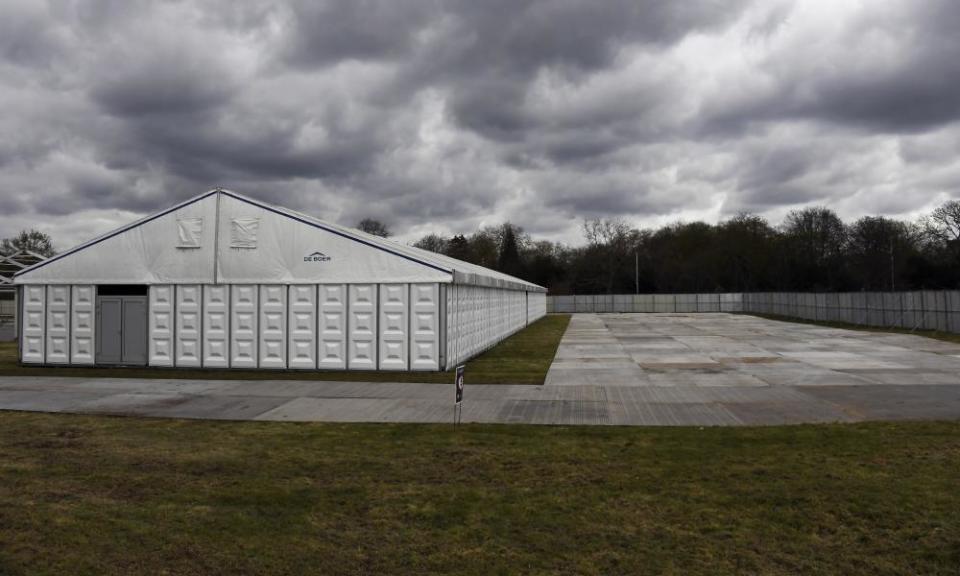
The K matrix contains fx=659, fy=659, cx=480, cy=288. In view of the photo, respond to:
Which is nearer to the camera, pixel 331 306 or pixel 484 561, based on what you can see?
pixel 484 561

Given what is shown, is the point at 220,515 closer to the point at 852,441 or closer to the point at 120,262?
the point at 852,441

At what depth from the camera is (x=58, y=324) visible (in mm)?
19812

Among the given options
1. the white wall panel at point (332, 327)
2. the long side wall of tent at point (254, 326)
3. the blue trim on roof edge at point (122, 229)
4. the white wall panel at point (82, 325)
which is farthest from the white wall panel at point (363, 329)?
the white wall panel at point (82, 325)

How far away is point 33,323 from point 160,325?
14.2 ft

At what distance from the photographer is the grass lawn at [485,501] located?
5199 millimetres

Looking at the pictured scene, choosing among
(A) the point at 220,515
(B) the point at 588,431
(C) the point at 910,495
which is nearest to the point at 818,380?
(B) the point at 588,431

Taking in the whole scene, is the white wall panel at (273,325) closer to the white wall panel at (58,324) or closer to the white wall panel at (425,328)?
the white wall panel at (425,328)

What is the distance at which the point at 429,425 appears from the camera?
10.6m

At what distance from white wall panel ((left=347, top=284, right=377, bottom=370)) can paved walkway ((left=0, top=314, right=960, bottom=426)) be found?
1.96 m

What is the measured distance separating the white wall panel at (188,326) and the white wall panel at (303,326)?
2861 mm

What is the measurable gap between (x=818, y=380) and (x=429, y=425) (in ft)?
33.0

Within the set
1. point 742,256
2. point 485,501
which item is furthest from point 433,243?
point 485,501

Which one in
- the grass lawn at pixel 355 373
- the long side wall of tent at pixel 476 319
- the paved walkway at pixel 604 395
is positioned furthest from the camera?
the long side wall of tent at pixel 476 319

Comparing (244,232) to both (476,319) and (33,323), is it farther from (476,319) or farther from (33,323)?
(476,319)
